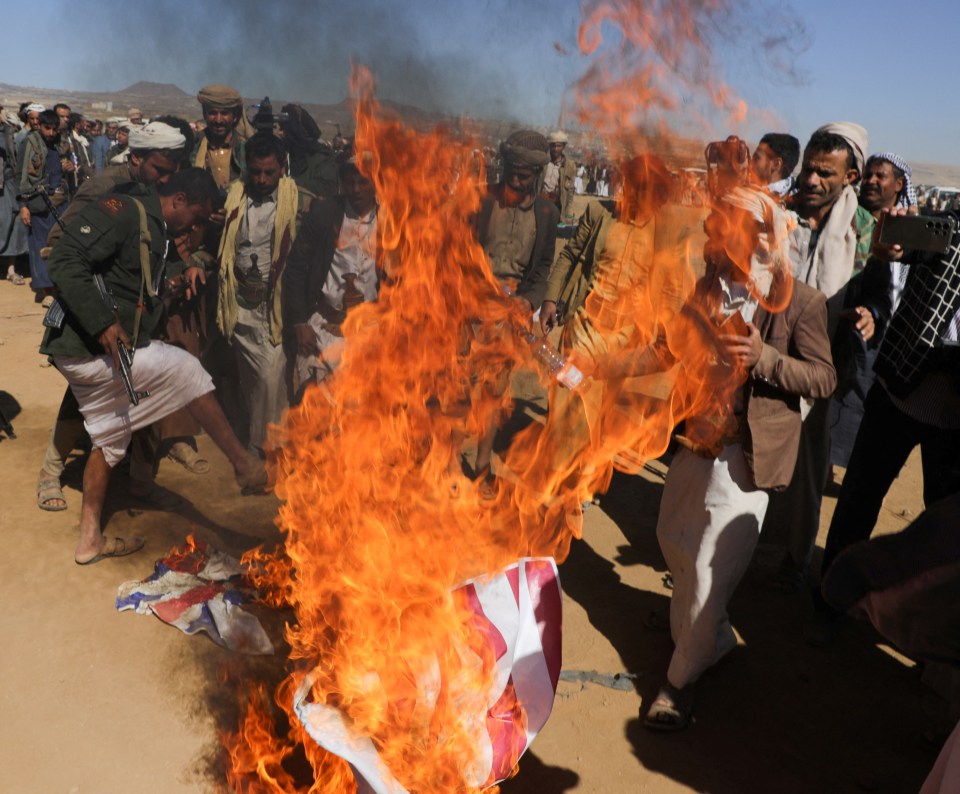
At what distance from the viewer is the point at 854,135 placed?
13.5 feet

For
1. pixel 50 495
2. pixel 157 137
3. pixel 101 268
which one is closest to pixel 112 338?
pixel 101 268

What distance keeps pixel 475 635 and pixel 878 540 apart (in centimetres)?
152

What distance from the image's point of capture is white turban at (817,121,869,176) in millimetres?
4090

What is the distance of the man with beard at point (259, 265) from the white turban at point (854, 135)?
161 inches

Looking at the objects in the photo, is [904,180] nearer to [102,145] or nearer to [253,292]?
[253,292]

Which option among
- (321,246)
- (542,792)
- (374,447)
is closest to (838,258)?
(374,447)

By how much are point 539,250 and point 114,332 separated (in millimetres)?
3497

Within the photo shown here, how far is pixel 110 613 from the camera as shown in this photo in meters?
4.11

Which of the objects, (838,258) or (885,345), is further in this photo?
(838,258)

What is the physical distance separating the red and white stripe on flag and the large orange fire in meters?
0.05

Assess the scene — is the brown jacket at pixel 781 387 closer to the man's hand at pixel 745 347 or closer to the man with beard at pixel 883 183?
the man's hand at pixel 745 347

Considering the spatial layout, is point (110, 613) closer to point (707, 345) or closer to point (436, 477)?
point (436, 477)

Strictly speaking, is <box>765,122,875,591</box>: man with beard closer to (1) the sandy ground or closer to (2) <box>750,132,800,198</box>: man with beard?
(1) the sandy ground

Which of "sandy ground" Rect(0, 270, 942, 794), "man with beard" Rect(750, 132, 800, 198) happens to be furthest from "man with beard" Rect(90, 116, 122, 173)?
"man with beard" Rect(750, 132, 800, 198)
